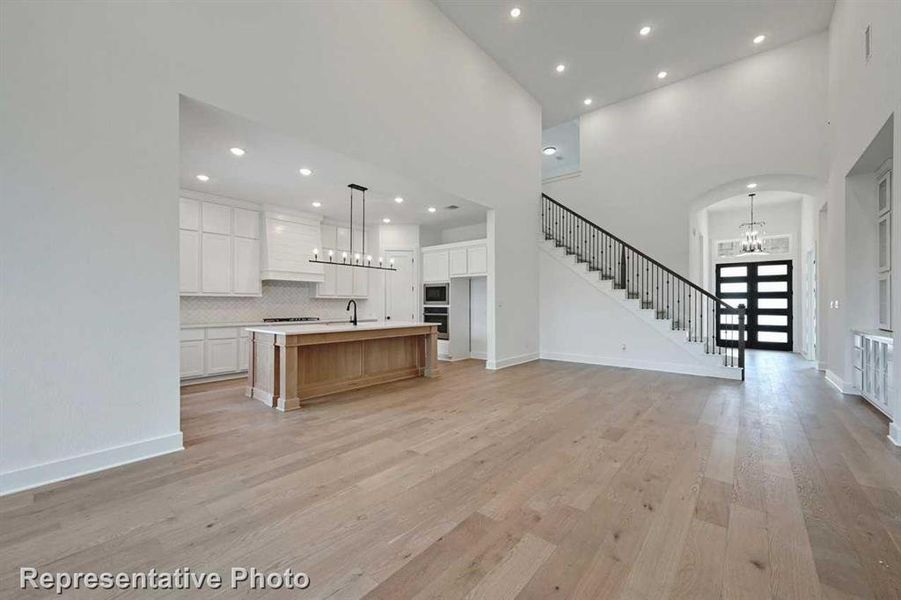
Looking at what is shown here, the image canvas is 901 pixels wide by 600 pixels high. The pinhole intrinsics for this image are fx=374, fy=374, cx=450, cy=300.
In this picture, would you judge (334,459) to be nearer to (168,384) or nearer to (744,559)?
(168,384)

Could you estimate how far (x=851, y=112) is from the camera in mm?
4609

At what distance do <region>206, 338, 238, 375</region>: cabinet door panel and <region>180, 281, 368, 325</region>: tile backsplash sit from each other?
509mm

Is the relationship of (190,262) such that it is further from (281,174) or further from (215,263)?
(281,174)

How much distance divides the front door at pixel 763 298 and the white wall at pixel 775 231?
16 cm

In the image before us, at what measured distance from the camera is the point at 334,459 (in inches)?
110

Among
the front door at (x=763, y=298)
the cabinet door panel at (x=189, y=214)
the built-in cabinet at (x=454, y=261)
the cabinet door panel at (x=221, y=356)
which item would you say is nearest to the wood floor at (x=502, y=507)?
the cabinet door panel at (x=221, y=356)

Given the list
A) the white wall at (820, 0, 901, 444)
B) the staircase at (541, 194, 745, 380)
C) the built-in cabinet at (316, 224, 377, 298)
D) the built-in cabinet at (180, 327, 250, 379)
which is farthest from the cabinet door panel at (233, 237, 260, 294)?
the white wall at (820, 0, 901, 444)

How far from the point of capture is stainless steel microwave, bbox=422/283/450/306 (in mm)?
7996

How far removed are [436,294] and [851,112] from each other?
6714 millimetres

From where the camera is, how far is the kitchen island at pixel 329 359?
422cm

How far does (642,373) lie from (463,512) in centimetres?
502

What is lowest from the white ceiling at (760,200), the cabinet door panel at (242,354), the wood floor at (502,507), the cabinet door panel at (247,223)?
the wood floor at (502,507)

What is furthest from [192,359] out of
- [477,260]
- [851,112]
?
[851,112]

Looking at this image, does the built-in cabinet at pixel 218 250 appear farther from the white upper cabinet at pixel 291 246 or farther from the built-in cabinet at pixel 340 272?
the built-in cabinet at pixel 340 272
